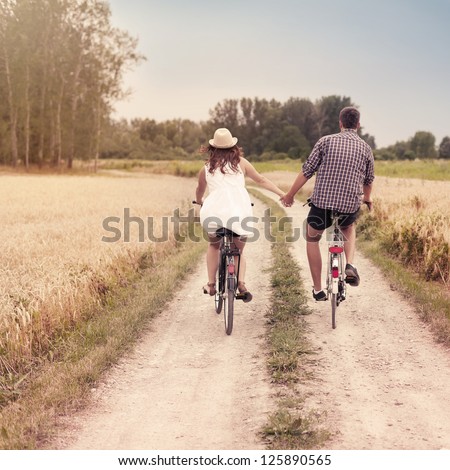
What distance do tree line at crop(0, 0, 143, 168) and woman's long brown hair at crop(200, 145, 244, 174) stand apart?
45134mm

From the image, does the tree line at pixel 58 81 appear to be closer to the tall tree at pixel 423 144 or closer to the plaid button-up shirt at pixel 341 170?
the tall tree at pixel 423 144

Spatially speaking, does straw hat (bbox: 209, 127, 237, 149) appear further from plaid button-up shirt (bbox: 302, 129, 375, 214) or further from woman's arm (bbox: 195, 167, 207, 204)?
plaid button-up shirt (bbox: 302, 129, 375, 214)

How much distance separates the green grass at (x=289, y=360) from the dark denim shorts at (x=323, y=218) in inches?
47.7

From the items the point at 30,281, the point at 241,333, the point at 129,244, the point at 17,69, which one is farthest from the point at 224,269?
the point at 17,69

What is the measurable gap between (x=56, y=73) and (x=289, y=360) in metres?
51.0

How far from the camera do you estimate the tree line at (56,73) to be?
4791 cm

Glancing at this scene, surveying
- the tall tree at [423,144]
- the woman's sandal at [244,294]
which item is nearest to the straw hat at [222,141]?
the woman's sandal at [244,294]

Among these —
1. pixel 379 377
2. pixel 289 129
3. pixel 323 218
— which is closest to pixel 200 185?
pixel 323 218

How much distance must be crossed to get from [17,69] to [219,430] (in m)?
49.4

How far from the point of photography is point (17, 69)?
48.4 m

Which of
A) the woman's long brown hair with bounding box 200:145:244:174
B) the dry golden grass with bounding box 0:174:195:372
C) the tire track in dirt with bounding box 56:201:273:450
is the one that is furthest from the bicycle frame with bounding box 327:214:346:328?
the dry golden grass with bounding box 0:174:195:372

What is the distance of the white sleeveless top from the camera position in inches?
272

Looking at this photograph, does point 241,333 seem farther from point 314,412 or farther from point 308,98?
point 308,98

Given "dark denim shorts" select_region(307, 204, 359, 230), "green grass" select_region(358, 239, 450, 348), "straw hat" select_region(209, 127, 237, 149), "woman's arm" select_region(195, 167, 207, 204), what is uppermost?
"straw hat" select_region(209, 127, 237, 149)
